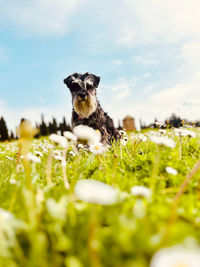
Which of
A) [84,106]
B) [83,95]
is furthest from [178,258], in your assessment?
[83,95]

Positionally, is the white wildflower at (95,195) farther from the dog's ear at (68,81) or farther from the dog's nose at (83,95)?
the dog's ear at (68,81)

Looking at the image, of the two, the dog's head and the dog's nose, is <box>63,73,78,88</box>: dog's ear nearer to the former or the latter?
the dog's head

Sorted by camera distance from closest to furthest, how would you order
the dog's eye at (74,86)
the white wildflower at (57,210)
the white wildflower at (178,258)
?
the white wildflower at (178,258) → the white wildflower at (57,210) → the dog's eye at (74,86)

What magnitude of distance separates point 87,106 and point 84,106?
0.10 metres

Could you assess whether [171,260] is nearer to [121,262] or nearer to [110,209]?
[121,262]

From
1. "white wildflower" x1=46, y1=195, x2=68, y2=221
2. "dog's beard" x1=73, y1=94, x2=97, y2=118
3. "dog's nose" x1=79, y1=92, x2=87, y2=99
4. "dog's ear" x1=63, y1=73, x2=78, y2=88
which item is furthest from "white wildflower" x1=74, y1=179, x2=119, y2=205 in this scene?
"dog's ear" x1=63, y1=73, x2=78, y2=88

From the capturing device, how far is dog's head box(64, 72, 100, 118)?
6961mm

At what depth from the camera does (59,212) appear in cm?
117

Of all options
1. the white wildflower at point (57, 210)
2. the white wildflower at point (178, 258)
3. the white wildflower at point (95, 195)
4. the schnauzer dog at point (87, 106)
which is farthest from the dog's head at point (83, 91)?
the white wildflower at point (178, 258)

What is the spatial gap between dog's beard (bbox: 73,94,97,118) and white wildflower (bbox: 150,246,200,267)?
6327 mm

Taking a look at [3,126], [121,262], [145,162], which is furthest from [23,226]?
[3,126]

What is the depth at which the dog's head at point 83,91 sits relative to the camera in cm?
696

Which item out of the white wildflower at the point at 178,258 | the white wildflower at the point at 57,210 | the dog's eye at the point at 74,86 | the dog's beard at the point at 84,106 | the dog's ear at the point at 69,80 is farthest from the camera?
the dog's ear at the point at 69,80

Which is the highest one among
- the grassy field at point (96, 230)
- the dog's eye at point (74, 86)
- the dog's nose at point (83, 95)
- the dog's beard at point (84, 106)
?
the dog's eye at point (74, 86)
